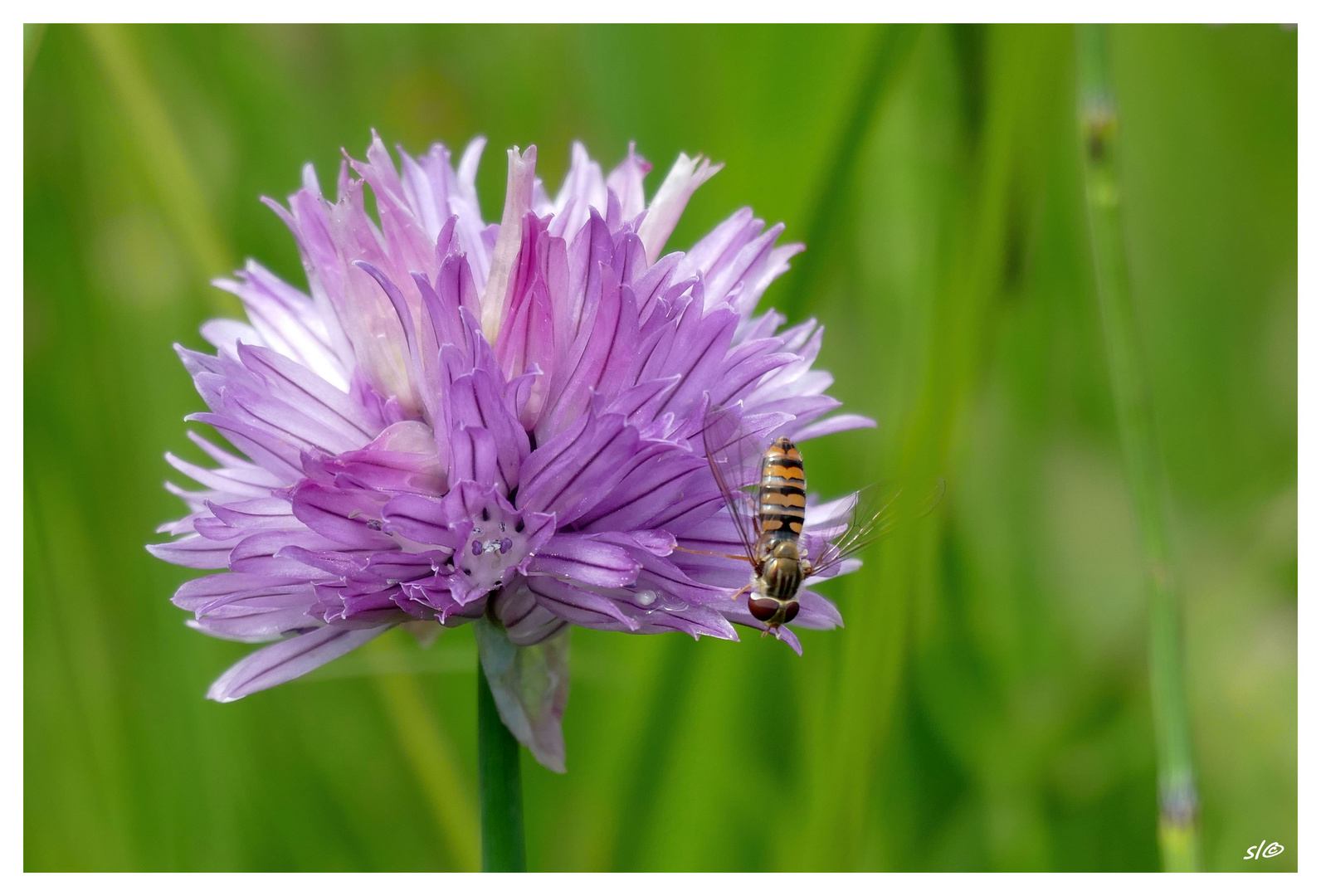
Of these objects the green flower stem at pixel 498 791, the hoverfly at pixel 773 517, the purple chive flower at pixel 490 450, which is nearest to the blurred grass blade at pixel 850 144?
the purple chive flower at pixel 490 450

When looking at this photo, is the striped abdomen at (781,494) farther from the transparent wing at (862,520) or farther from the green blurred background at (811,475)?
the green blurred background at (811,475)

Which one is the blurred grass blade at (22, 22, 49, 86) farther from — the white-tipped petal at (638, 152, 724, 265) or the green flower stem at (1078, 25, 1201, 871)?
the green flower stem at (1078, 25, 1201, 871)

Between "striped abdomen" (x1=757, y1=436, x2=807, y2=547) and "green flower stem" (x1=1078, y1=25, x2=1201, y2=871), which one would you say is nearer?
"striped abdomen" (x1=757, y1=436, x2=807, y2=547)

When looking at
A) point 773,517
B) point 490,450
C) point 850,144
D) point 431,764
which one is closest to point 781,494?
point 773,517

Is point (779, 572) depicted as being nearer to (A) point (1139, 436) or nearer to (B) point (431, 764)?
(A) point (1139, 436)

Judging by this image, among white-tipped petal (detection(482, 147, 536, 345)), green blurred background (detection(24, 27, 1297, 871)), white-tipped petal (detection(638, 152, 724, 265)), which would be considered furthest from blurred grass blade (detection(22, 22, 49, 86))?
white-tipped petal (detection(638, 152, 724, 265))

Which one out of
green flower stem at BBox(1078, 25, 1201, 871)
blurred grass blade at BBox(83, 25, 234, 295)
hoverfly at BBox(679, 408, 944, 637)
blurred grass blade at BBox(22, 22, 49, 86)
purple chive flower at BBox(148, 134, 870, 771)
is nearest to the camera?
purple chive flower at BBox(148, 134, 870, 771)
